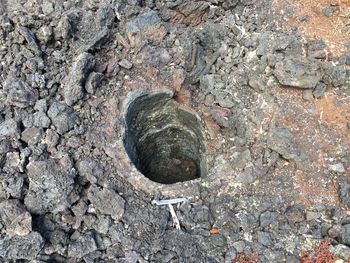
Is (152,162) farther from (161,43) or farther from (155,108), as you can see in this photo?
(161,43)

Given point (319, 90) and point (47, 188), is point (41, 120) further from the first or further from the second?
point (319, 90)

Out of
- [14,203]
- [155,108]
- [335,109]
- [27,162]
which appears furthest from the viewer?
[155,108]

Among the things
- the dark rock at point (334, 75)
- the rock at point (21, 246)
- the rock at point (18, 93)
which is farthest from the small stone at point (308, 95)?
the rock at point (21, 246)

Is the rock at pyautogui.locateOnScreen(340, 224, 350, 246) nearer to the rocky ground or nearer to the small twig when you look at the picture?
the rocky ground

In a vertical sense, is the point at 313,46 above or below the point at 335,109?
above

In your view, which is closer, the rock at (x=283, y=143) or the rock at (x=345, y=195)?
the rock at (x=345, y=195)

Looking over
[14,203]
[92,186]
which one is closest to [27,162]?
[14,203]

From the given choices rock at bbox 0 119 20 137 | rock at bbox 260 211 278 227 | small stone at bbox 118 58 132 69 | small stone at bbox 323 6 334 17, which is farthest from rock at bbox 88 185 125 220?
small stone at bbox 323 6 334 17

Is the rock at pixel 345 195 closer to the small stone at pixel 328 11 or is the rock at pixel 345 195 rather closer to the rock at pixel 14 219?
the small stone at pixel 328 11
